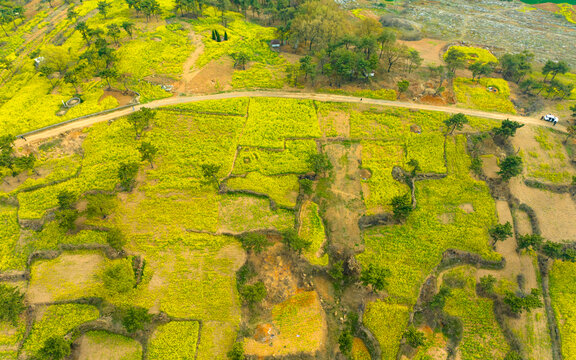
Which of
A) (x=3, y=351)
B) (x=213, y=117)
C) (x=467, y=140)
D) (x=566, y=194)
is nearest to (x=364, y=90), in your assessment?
(x=467, y=140)

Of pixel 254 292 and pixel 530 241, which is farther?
pixel 530 241

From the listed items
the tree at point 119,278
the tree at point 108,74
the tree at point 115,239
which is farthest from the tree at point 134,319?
the tree at point 108,74

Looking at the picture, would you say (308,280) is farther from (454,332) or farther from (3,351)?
(3,351)

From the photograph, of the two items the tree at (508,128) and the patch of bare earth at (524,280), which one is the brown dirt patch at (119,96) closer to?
the patch of bare earth at (524,280)

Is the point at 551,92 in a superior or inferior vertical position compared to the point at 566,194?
superior

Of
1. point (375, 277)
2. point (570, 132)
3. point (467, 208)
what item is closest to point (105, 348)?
point (375, 277)

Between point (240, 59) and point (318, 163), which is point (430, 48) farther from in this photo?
point (318, 163)
